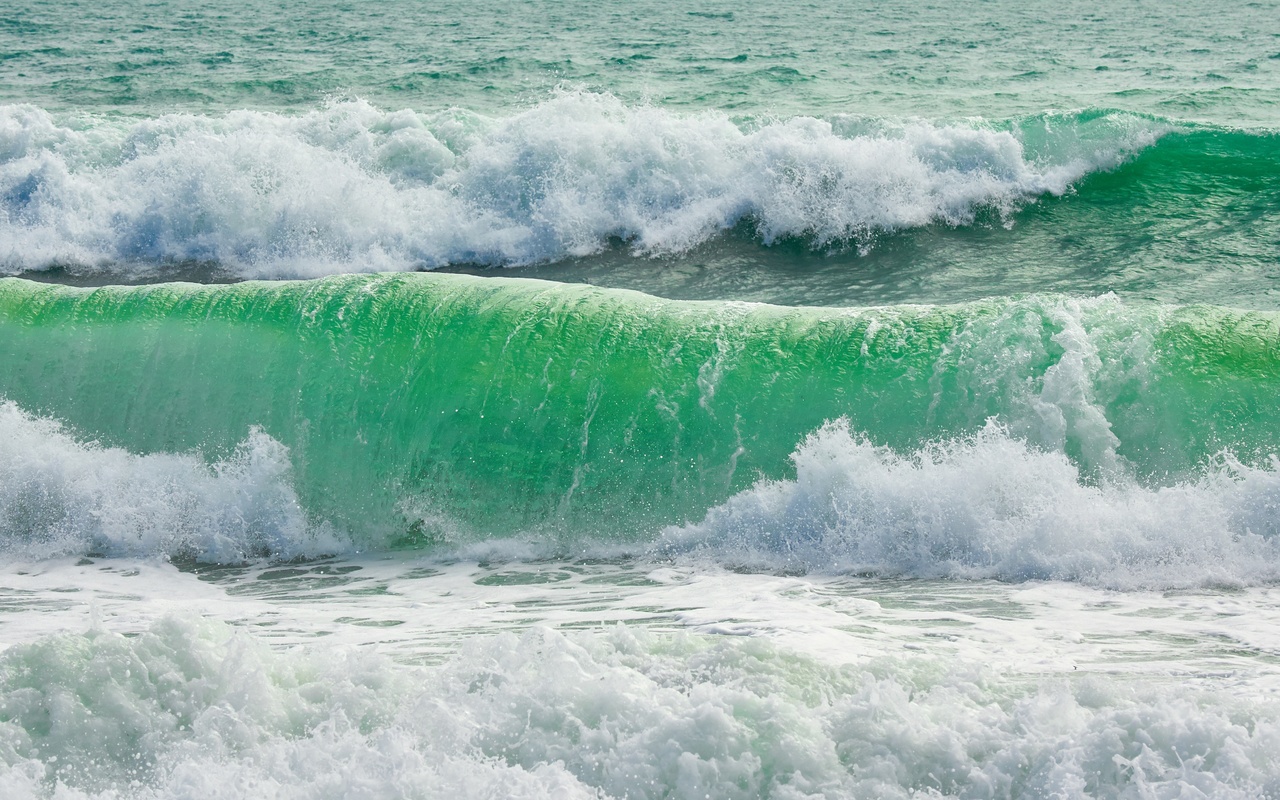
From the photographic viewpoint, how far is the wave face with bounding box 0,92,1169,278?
11.4 m

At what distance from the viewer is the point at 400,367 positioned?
22.1ft

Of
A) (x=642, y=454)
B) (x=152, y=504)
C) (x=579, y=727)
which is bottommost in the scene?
(x=152, y=504)

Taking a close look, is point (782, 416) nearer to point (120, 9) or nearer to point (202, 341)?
point (202, 341)

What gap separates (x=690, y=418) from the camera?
243 inches

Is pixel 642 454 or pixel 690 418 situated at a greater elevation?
pixel 690 418

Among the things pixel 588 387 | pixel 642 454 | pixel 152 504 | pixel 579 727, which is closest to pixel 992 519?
pixel 642 454

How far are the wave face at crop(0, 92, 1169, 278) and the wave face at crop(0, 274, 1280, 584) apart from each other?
4228 mm

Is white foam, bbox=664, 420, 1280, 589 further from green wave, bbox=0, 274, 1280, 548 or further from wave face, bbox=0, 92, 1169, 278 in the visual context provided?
wave face, bbox=0, 92, 1169, 278

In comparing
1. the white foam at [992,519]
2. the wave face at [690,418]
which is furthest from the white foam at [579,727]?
the wave face at [690,418]

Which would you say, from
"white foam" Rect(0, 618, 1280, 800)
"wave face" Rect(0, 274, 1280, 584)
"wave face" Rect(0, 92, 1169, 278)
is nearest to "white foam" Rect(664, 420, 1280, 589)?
"wave face" Rect(0, 274, 1280, 584)

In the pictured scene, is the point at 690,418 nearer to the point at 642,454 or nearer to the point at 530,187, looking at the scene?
the point at 642,454

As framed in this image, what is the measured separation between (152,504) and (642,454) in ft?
8.66

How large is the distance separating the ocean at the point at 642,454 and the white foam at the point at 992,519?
0.02m

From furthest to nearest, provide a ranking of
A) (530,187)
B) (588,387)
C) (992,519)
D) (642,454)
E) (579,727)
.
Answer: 1. (530,187)
2. (588,387)
3. (642,454)
4. (992,519)
5. (579,727)
